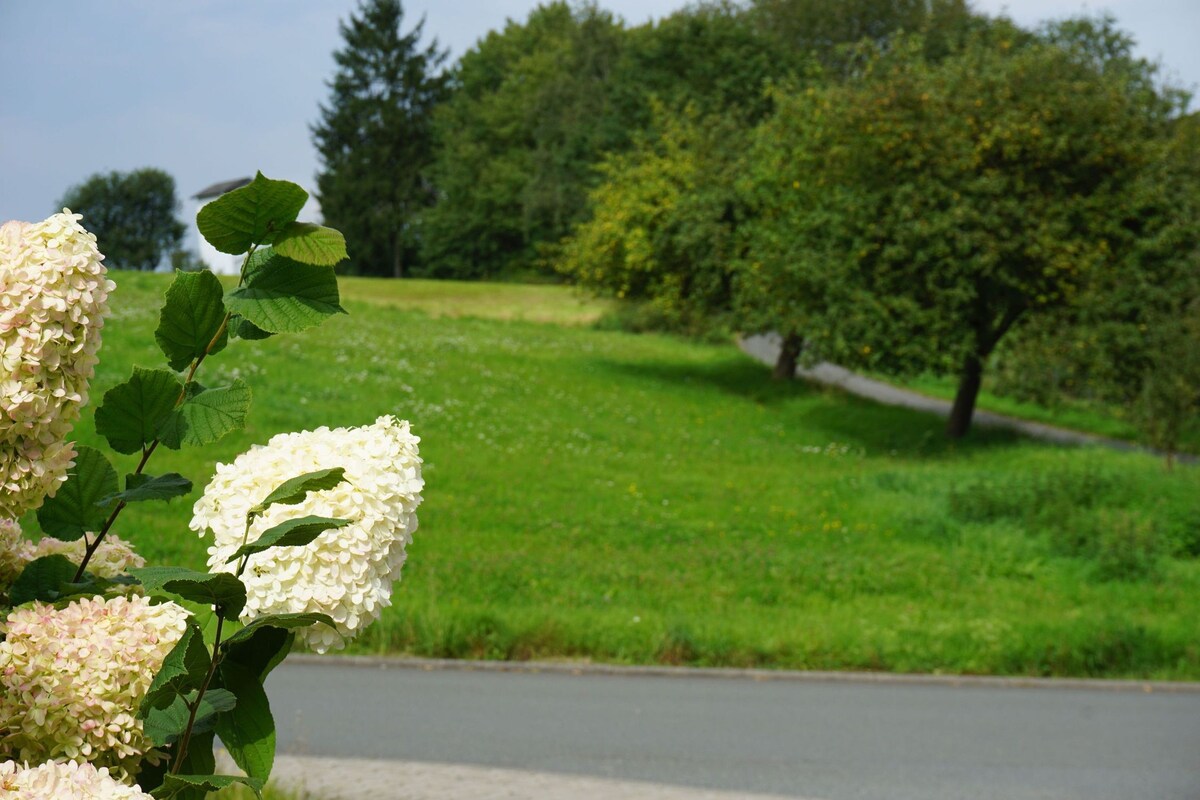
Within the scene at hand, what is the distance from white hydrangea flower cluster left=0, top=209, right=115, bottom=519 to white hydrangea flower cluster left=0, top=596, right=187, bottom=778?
161 mm

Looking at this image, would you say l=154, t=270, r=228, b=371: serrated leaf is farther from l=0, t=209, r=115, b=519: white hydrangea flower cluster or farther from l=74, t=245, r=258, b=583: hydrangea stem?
l=0, t=209, r=115, b=519: white hydrangea flower cluster

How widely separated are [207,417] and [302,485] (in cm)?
36

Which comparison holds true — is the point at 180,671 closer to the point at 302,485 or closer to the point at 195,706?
the point at 195,706

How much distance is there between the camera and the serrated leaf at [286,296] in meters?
1.73

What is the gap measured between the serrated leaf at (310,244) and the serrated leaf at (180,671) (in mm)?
508

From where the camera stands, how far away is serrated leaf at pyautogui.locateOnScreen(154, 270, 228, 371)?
1.77 meters

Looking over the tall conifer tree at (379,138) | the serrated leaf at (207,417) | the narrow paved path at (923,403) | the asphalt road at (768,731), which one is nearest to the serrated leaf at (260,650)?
the serrated leaf at (207,417)

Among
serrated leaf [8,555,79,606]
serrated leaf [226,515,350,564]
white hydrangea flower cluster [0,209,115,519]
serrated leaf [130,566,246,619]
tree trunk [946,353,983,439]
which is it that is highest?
white hydrangea flower cluster [0,209,115,519]

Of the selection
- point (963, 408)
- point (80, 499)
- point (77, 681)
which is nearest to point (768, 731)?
point (80, 499)

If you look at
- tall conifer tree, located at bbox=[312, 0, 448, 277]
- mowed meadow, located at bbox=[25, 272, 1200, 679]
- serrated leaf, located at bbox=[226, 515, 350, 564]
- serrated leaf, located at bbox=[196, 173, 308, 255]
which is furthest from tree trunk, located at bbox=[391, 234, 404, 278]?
serrated leaf, located at bbox=[226, 515, 350, 564]

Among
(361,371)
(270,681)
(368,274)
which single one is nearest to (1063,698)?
(270,681)

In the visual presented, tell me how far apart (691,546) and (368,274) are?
5658 centimetres

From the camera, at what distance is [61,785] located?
127 centimetres

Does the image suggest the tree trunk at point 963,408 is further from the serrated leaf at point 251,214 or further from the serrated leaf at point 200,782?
the serrated leaf at point 200,782
